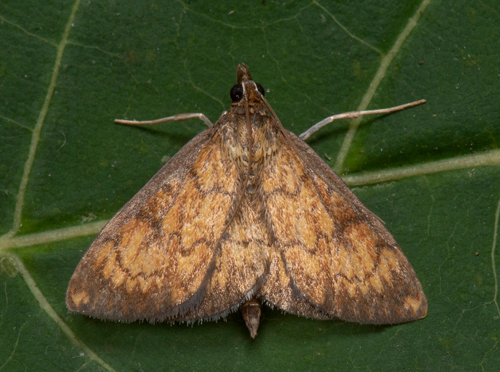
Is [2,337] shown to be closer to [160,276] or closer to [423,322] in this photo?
[160,276]

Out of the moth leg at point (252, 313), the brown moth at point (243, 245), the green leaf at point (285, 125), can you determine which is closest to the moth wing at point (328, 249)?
the brown moth at point (243, 245)

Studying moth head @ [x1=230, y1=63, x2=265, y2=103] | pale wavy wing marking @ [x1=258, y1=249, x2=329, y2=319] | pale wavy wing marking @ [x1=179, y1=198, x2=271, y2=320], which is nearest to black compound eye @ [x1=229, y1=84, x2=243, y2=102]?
moth head @ [x1=230, y1=63, x2=265, y2=103]

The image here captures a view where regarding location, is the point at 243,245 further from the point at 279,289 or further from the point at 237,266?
the point at 279,289

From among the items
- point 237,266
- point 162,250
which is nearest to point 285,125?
point 237,266

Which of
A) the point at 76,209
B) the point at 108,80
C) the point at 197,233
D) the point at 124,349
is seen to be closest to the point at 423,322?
the point at 197,233

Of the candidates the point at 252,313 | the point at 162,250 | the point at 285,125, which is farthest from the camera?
the point at 285,125

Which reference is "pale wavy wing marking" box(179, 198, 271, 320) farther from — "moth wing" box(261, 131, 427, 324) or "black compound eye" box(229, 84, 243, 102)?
"black compound eye" box(229, 84, 243, 102)

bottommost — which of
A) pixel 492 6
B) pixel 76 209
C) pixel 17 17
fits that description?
pixel 76 209
